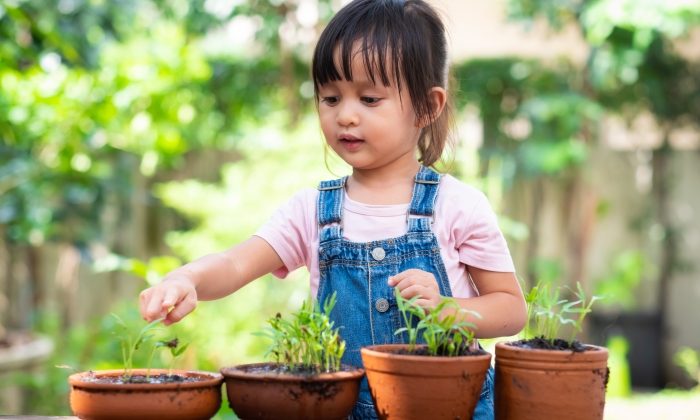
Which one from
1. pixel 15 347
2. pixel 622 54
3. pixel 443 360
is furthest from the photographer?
pixel 622 54

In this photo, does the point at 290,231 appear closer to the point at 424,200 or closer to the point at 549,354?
the point at 424,200

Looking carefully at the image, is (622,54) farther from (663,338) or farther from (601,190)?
(663,338)

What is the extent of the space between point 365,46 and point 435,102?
21 cm

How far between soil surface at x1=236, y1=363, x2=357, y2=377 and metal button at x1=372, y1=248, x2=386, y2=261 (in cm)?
30

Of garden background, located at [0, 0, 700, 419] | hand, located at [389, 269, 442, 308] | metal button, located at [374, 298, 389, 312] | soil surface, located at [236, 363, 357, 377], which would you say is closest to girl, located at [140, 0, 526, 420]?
metal button, located at [374, 298, 389, 312]

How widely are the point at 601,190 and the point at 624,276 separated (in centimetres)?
76

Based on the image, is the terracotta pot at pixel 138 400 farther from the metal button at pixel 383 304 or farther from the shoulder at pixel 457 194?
the shoulder at pixel 457 194

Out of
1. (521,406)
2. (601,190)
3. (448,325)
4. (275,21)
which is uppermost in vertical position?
(275,21)

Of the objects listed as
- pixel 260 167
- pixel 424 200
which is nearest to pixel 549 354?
pixel 424 200

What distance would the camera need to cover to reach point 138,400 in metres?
1.04

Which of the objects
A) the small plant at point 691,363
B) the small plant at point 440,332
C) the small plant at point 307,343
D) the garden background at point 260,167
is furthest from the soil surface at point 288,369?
the small plant at point 691,363

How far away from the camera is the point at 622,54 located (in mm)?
5695

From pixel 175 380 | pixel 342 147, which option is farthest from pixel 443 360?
pixel 342 147

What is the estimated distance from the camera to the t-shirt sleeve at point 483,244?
1405mm
